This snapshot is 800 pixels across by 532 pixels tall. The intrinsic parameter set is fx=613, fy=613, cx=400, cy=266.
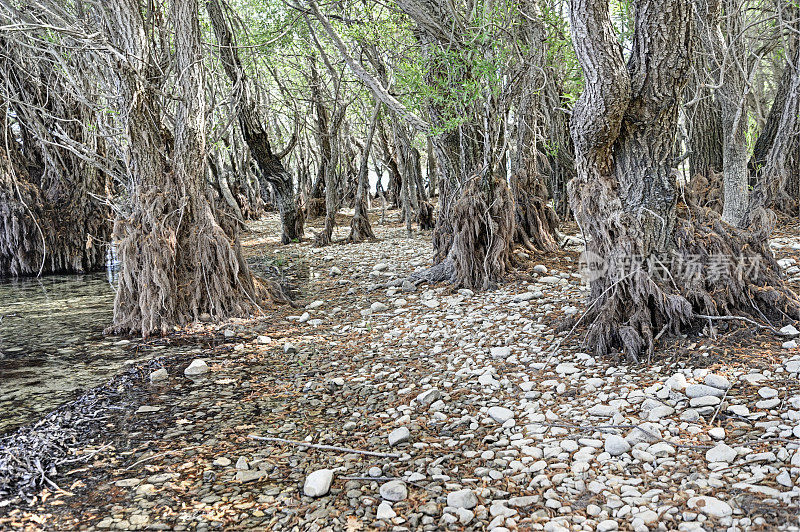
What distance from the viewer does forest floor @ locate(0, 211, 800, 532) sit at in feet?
8.95

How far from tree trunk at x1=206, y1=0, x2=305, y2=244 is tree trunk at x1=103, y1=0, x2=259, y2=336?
95.7 inches

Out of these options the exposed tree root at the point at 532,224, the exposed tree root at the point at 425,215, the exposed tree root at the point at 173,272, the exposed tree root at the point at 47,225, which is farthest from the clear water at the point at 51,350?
the exposed tree root at the point at 425,215

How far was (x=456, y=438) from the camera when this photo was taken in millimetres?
3527

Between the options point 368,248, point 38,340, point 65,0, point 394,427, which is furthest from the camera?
point 368,248

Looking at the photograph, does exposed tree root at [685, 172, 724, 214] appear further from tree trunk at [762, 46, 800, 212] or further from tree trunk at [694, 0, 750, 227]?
tree trunk at [762, 46, 800, 212]

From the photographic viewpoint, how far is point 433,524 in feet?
8.87

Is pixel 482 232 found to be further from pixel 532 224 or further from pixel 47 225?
pixel 47 225

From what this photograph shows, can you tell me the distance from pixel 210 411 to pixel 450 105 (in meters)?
4.10

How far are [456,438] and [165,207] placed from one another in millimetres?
4388

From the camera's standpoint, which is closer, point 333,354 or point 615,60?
point 615,60

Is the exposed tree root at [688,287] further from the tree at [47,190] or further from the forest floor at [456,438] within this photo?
the tree at [47,190]

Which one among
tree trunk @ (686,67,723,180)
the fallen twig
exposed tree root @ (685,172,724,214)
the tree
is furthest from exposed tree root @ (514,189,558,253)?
the tree

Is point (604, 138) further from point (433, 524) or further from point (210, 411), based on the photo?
point (210, 411)

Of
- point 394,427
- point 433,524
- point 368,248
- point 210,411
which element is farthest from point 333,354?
point 368,248
